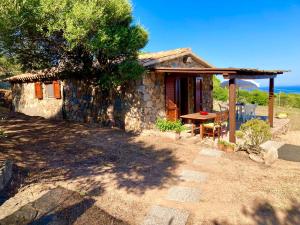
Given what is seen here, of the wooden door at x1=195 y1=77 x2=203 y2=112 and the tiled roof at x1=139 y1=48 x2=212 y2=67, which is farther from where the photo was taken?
the wooden door at x1=195 y1=77 x2=203 y2=112

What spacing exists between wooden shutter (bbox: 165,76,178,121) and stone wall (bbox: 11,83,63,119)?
6532mm

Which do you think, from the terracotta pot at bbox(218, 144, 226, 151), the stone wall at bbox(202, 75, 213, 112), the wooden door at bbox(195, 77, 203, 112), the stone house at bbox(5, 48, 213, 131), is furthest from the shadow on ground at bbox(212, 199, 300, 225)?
the stone wall at bbox(202, 75, 213, 112)

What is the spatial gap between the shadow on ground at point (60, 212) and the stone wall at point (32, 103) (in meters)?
10.7

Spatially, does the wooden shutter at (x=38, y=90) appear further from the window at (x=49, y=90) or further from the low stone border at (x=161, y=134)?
the low stone border at (x=161, y=134)

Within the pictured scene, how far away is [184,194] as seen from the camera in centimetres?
584

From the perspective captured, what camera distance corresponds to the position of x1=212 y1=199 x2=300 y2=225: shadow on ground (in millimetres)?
4770

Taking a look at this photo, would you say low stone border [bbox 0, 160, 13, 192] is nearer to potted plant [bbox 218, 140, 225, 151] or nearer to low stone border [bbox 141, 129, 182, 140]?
low stone border [bbox 141, 129, 182, 140]

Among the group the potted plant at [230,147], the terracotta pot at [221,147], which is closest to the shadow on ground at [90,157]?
the terracotta pot at [221,147]

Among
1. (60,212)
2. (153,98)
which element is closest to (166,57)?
(153,98)

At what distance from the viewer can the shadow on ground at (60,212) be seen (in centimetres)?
471

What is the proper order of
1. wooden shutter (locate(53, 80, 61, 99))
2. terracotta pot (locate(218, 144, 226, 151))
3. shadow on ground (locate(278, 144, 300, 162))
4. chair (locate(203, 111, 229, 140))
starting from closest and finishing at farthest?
shadow on ground (locate(278, 144, 300, 162)) → terracotta pot (locate(218, 144, 226, 151)) → chair (locate(203, 111, 229, 140)) → wooden shutter (locate(53, 80, 61, 99))

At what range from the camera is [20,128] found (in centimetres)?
1177

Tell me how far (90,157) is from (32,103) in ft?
37.8

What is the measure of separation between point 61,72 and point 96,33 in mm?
3808
